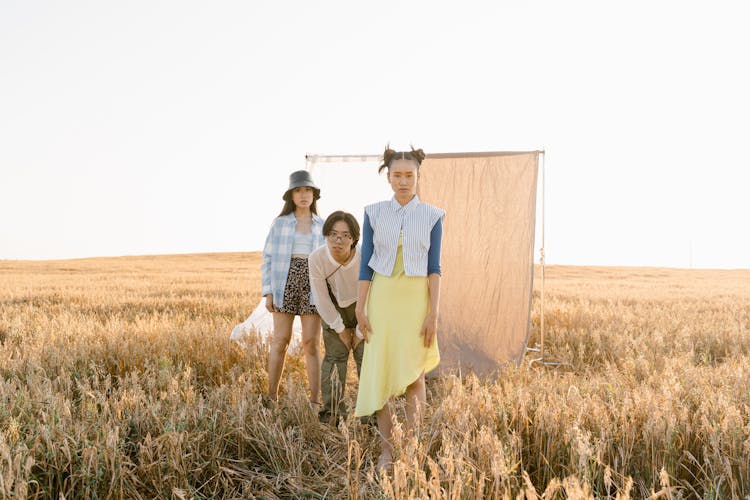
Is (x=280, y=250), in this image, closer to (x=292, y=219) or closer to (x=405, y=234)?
(x=292, y=219)

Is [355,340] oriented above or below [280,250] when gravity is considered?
below

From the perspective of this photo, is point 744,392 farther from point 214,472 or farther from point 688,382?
point 214,472

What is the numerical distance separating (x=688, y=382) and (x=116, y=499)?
12.7ft

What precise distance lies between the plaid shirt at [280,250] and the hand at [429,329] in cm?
157

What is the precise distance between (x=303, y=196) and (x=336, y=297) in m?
0.96

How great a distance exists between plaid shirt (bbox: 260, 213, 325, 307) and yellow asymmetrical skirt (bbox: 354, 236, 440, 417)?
139 centimetres

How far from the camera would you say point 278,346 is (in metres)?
4.30

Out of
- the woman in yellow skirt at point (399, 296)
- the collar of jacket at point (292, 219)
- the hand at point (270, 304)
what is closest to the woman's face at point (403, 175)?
the woman in yellow skirt at point (399, 296)

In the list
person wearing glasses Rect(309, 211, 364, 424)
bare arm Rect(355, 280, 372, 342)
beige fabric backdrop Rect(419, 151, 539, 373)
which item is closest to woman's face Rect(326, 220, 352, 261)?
person wearing glasses Rect(309, 211, 364, 424)

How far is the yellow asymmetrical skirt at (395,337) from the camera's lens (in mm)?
3006

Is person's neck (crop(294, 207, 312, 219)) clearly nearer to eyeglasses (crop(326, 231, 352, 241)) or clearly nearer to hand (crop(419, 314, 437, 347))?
eyeglasses (crop(326, 231, 352, 241))

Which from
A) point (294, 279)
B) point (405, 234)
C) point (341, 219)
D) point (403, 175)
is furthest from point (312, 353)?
point (403, 175)

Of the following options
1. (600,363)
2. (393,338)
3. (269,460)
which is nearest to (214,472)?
(269,460)

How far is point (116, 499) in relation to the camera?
8.42 feet
